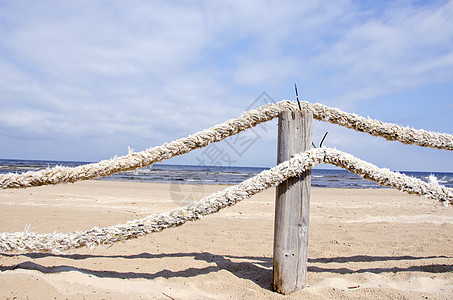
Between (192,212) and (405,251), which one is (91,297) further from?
(405,251)

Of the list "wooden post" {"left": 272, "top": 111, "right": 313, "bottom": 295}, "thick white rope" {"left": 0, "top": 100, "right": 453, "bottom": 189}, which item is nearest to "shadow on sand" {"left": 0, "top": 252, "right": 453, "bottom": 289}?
"wooden post" {"left": 272, "top": 111, "right": 313, "bottom": 295}

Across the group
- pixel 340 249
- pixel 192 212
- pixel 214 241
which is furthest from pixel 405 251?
pixel 192 212

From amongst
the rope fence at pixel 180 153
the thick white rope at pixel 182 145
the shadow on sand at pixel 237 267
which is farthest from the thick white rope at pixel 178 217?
the shadow on sand at pixel 237 267

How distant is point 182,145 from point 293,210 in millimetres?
891

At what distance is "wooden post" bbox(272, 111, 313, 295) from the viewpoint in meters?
2.09

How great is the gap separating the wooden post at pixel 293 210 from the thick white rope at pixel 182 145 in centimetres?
12

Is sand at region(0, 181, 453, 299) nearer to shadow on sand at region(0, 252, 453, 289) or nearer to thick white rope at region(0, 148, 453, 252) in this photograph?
shadow on sand at region(0, 252, 453, 289)

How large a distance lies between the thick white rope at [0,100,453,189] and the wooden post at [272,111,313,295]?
116mm

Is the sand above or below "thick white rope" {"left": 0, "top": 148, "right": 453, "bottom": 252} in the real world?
below

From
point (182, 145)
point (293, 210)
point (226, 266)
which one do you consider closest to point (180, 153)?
point (182, 145)

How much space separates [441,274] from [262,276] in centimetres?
150

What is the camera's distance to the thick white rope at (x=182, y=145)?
206cm

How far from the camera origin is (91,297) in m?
2.01

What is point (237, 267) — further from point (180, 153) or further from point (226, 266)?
point (180, 153)
